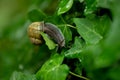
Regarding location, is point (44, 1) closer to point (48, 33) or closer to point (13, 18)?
point (13, 18)

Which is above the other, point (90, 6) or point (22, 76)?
point (90, 6)

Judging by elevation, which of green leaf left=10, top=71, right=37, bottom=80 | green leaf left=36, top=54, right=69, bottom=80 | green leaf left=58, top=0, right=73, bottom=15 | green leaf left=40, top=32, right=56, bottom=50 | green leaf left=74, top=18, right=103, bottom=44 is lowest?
green leaf left=10, top=71, right=37, bottom=80

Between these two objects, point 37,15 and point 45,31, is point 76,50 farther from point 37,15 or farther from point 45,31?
point 37,15

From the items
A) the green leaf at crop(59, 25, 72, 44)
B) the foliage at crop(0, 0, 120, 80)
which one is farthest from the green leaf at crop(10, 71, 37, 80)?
the green leaf at crop(59, 25, 72, 44)

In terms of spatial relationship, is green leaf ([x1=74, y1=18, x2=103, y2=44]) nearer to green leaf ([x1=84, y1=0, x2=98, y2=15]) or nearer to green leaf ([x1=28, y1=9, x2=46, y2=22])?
green leaf ([x1=84, y1=0, x2=98, y2=15])

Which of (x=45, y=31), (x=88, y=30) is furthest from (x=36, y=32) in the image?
(x=88, y=30)

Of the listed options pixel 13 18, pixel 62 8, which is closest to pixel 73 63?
pixel 62 8
